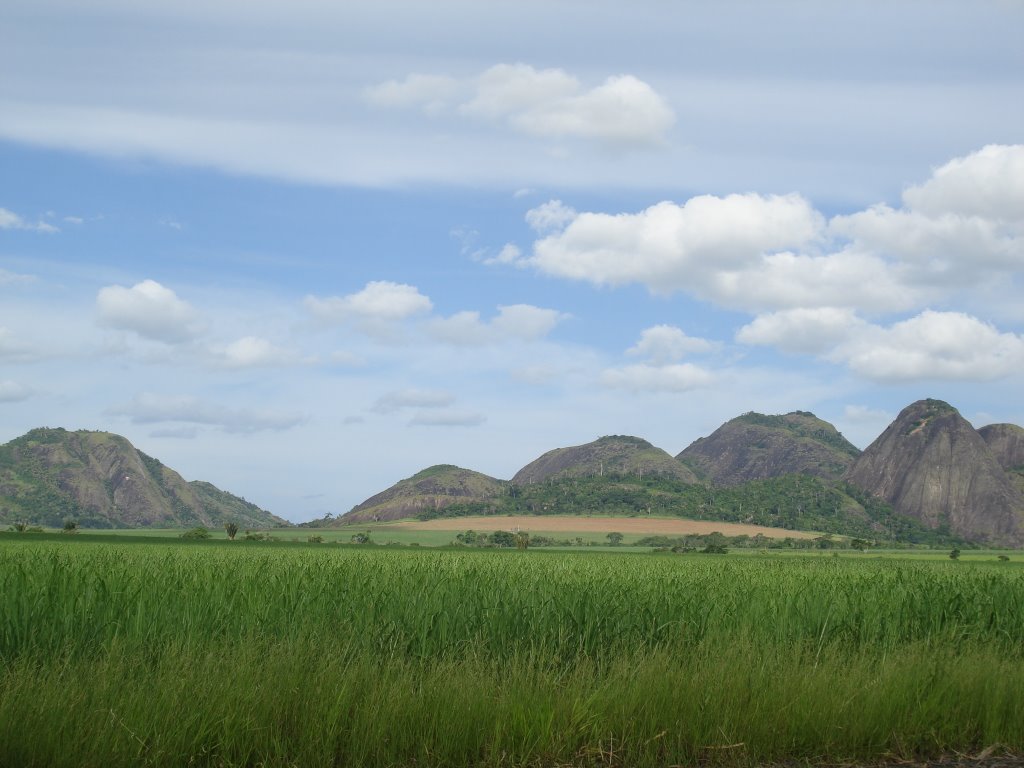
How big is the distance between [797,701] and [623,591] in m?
6.20

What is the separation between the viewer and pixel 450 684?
9.62 meters

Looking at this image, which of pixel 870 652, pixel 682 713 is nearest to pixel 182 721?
pixel 682 713

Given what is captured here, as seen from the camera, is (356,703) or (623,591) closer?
(356,703)

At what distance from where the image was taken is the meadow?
27.5 ft

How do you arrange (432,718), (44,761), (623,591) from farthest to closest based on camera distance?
1. (623,591)
2. (432,718)
3. (44,761)

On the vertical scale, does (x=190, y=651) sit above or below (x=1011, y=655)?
above

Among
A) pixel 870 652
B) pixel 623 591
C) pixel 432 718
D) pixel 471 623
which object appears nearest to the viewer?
pixel 432 718

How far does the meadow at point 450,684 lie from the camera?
8.38 metres

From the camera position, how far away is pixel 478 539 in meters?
190

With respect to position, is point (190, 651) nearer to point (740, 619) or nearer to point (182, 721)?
point (182, 721)

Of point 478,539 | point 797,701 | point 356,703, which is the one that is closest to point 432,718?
point 356,703

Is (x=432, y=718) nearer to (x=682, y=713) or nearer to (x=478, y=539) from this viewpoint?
(x=682, y=713)

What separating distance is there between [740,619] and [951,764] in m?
5.70

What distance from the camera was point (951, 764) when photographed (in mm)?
9227
